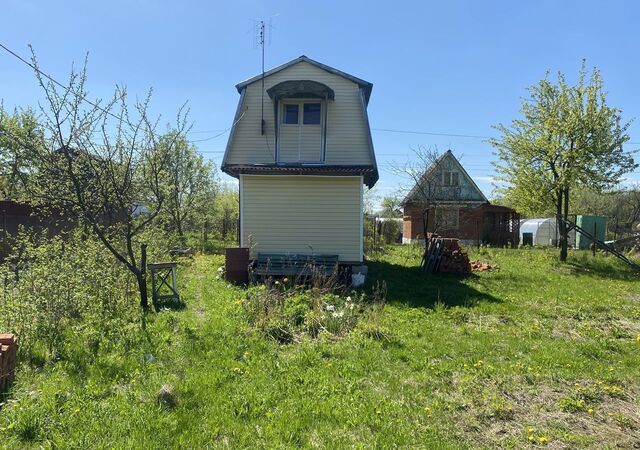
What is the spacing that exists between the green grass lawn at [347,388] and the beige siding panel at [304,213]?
4587 mm

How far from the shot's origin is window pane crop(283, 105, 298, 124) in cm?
1326

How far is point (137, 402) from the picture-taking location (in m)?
4.10

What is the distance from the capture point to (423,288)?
11258 mm

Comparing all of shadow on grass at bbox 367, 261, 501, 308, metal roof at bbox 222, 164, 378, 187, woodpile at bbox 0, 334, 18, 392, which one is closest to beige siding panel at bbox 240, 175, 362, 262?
metal roof at bbox 222, 164, 378, 187

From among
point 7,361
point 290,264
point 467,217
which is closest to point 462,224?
point 467,217

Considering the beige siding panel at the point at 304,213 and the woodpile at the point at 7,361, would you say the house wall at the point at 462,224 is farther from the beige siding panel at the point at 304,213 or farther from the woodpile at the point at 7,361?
the woodpile at the point at 7,361

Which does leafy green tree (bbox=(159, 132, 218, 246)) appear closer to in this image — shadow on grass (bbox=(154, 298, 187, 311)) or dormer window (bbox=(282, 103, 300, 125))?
dormer window (bbox=(282, 103, 300, 125))

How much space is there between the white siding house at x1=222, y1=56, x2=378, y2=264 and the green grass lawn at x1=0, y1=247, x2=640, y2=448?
15.3ft

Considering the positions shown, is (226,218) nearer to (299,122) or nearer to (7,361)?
(299,122)

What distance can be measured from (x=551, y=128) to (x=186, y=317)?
1542cm

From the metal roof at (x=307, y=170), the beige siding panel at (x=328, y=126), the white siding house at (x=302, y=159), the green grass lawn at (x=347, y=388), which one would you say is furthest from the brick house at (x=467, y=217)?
the green grass lawn at (x=347, y=388)

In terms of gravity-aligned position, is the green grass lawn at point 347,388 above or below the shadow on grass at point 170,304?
below

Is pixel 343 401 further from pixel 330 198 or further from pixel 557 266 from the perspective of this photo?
pixel 557 266

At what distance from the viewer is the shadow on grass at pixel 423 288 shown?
964 centimetres
